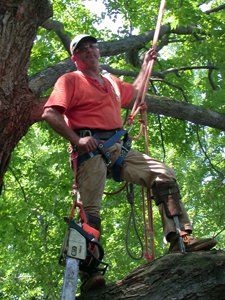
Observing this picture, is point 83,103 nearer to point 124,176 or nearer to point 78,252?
point 124,176

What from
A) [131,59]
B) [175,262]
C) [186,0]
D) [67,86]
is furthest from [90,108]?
[131,59]

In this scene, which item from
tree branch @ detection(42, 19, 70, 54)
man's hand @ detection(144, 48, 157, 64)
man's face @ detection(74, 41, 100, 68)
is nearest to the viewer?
man's face @ detection(74, 41, 100, 68)

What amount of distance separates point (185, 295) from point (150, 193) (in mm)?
1197

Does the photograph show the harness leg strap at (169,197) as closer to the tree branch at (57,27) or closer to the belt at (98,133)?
the belt at (98,133)

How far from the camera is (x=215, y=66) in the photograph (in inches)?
313

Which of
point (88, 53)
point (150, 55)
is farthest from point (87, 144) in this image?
point (150, 55)

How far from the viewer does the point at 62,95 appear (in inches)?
138

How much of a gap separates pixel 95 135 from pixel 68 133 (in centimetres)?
27

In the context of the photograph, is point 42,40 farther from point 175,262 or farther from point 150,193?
point 175,262

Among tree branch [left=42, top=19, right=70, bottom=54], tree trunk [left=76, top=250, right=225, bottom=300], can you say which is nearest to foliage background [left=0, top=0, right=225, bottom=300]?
tree branch [left=42, top=19, right=70, bottom=54]

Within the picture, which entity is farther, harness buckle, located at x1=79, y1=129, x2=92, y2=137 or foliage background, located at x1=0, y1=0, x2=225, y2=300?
foliage background, located at x1=0, y1=0, x2=225, y2=300

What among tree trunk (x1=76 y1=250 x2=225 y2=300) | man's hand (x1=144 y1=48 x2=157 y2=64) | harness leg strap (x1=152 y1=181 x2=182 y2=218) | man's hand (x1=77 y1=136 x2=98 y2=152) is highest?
man's hand (x1=144 y1=48 x2=157 y2=64)

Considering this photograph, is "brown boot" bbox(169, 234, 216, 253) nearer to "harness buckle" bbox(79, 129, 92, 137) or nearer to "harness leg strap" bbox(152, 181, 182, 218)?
"harness leg strap" bbox(152, 181, 182, 218)

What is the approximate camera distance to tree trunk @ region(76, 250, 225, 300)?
272 cm
